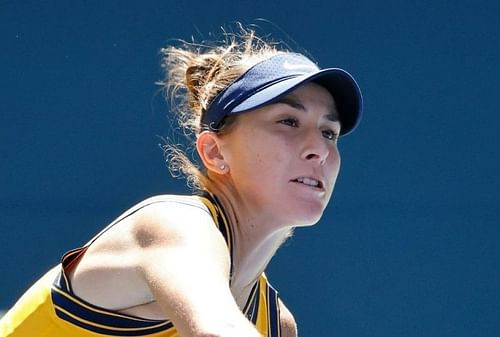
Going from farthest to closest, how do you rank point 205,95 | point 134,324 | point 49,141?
1. point 49,141
2. point 205,95
3. point 134,324

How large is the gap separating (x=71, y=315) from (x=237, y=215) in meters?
0.36

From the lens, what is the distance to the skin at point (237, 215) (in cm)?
145

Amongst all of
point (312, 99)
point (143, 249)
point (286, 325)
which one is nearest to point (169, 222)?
point (143, 249)

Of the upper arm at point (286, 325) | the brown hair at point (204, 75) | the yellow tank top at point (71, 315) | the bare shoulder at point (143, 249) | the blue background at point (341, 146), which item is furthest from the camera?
the blue background at point (341, 146)

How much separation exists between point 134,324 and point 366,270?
5.75 ft

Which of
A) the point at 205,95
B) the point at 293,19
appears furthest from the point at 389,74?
the point at 205,95

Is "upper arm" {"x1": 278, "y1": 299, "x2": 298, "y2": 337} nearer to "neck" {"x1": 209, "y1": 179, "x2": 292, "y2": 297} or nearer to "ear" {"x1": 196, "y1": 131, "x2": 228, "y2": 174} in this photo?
"neck" {"x1": 209, "y1": 179, "x2": 292, "y2": 297}

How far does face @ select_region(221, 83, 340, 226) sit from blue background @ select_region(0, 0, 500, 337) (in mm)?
1460

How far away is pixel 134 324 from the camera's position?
1.70 m

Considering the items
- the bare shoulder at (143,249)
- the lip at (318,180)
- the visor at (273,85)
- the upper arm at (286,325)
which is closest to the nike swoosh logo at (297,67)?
the visor at (273,85)

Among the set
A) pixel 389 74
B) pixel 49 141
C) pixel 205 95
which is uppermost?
pixel 389 74

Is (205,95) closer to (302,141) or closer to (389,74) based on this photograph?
(302,141)

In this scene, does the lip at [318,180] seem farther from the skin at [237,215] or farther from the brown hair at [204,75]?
the brown hair at [204,75]

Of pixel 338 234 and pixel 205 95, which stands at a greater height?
pixel 338 234
